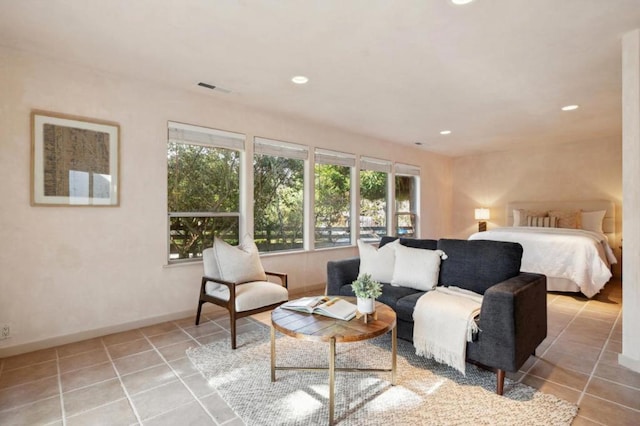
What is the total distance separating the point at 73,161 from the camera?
303 centimetres

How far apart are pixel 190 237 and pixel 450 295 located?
2.89m

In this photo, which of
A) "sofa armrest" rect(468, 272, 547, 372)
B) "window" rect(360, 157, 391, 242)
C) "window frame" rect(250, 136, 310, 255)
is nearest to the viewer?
"sofa armrest" rect(468, 272, 547, 372)

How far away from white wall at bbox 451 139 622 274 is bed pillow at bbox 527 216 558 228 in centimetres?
63

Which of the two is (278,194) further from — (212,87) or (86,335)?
(86,335)

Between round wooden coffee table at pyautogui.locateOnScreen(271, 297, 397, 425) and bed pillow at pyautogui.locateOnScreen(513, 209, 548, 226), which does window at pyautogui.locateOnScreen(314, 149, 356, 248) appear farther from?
bed pillow at pyautogui.locateOnScreen(513, 209, 548, 226)

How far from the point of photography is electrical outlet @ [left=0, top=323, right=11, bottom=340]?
8.87 ft

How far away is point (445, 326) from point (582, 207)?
18.7 feet

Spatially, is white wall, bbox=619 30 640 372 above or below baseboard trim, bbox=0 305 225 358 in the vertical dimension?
above

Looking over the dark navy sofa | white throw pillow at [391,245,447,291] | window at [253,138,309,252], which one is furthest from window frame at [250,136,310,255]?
white throw pillow at [391,245,447,291]

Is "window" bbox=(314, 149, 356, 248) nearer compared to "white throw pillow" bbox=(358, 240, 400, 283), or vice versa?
"white throw pillow" bbox=(358, 240, 400, 283)

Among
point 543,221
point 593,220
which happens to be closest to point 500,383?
point 543,221

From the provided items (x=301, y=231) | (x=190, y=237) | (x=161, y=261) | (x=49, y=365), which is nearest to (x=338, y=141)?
(x=301, y=231)

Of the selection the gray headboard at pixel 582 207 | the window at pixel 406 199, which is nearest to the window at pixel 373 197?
the window at pixel 406 199

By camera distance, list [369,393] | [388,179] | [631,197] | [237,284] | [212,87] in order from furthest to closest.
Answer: [388,179] < [212,87] < [237,284] < [631,197] < [369,393]
